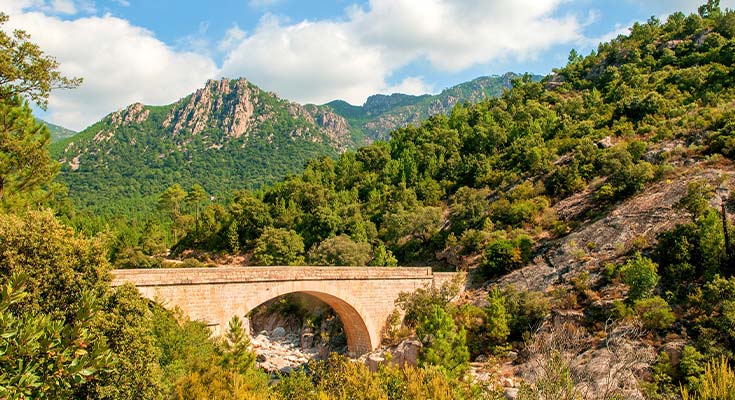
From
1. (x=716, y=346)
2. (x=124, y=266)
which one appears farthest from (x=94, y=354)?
(x=124, y=266)

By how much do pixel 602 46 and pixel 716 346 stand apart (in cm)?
6570

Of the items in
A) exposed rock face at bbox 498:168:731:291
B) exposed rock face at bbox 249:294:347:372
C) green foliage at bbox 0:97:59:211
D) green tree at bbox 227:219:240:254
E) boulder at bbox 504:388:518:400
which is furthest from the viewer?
green tree at bbox 227:219:240:254

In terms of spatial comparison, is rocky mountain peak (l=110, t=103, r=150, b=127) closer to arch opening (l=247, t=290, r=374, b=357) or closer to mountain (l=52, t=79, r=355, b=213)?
mountain (l=52, t=79, r=355, b=213)

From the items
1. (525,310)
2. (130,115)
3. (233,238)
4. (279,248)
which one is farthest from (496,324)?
(130,115)

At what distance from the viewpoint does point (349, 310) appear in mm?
24984

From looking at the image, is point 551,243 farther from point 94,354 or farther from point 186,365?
point 94,354

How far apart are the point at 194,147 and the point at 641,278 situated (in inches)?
5320

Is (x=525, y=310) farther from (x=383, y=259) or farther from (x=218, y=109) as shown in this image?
(x=218, y=109)

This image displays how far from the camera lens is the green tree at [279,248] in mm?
42438

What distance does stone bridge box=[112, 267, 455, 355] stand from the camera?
58.6 feet

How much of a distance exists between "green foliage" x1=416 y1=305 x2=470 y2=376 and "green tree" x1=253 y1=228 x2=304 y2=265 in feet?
67.1

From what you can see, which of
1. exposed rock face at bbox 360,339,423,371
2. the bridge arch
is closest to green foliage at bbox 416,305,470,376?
exposed rock face at bbox 360,339,423,371

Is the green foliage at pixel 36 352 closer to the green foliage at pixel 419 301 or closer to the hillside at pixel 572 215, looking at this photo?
the hillside at pixel 572 215

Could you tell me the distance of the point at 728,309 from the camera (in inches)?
686
